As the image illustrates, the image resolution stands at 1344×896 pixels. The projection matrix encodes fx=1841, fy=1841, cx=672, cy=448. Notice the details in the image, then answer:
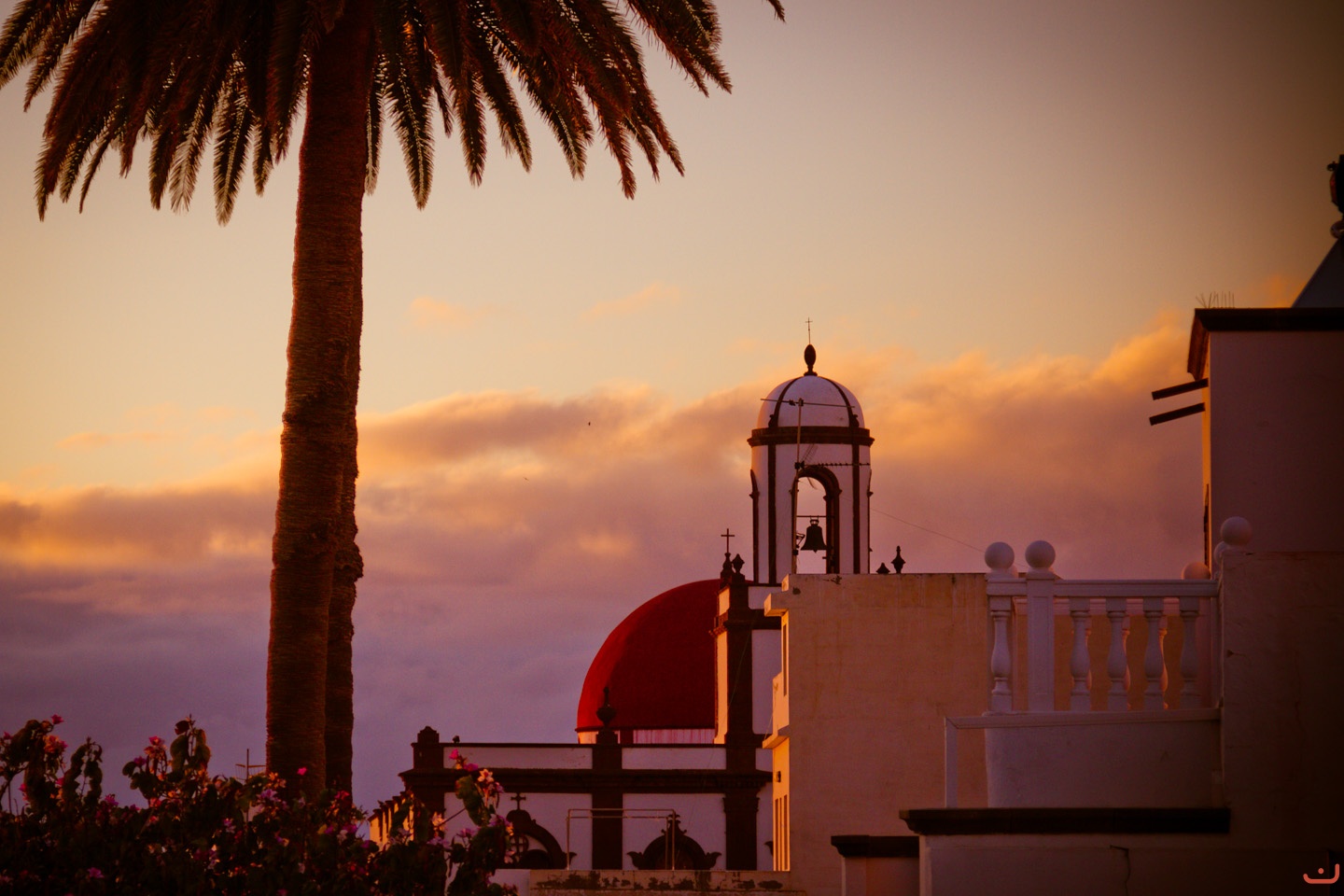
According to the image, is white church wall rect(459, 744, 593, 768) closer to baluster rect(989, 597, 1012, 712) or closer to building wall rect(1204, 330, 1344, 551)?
building wall rect(1204, 330, 1344, 551)

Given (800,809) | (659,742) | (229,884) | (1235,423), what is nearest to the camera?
(229,884)

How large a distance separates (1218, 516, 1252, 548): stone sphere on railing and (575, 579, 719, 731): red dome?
106ft

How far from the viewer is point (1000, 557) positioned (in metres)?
12.4

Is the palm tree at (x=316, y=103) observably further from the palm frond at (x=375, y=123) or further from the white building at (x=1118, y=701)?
the white building at (x=1118, y=701)

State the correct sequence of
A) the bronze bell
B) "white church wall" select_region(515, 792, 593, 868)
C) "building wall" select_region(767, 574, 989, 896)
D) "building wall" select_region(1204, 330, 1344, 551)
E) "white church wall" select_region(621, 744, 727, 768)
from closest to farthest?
"building wall" select_region(1204, 330, 1344, 551) < "building wall" select_region(767, 574, 989, 896) < the bronze bell < "white church wall" select_region(515, 792, 593, 868) < "white church wall" select_region(621, 744, 727, 768)

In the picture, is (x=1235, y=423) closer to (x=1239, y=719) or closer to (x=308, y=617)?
(x=1239, y=719)

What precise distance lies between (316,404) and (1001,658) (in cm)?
759

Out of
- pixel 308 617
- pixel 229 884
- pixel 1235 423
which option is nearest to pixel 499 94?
pixel 308 617

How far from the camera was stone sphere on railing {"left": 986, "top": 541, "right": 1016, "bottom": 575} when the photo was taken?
40.5 ft

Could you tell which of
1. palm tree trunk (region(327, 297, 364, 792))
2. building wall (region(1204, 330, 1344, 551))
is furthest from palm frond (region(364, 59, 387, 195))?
building wall (region(1204, 330, 1344, 551))

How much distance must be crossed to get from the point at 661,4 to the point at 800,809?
35.6ft

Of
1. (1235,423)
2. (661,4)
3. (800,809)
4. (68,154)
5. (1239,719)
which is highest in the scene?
(661,4)

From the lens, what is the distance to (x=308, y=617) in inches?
657

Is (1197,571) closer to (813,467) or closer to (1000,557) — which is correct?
(1000,557)
